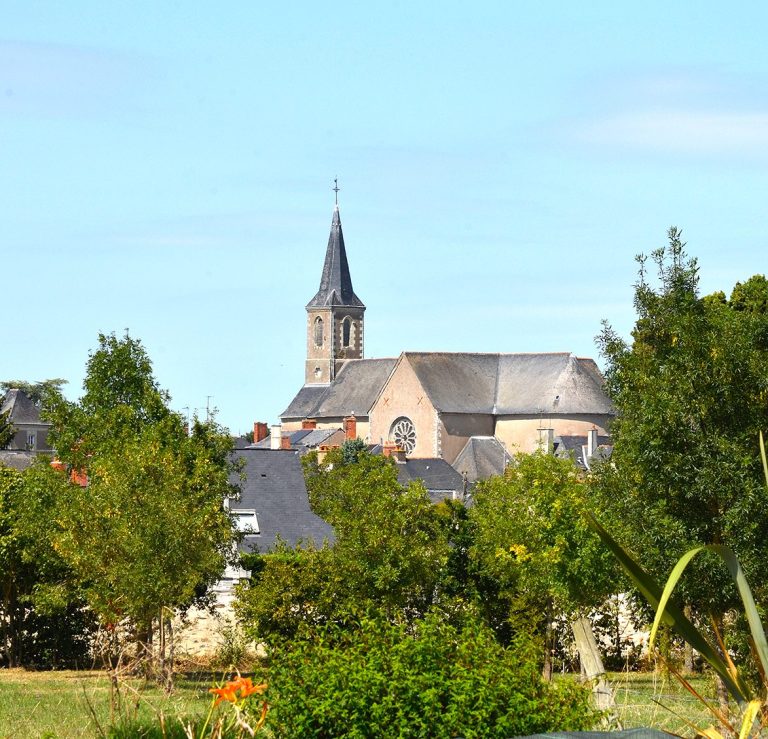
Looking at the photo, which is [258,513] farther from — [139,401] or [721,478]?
[721,478]

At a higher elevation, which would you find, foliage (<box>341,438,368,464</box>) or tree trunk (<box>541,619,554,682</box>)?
foliage (<box>341,438,368,464</box>)

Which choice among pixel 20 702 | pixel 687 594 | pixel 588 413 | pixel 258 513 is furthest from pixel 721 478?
pixel 588 413

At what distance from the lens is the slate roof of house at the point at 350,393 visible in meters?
118

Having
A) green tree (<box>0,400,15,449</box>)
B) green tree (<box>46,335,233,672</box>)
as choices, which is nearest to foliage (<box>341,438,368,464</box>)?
green tree (<box>0,400,15,449</box>)

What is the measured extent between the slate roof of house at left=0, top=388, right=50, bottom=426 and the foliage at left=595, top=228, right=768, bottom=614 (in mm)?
104951

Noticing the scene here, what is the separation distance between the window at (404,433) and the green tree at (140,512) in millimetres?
73888

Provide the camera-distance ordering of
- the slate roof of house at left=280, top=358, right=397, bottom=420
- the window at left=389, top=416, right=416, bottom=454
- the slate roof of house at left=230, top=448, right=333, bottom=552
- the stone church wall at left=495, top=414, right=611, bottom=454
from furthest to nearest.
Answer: the slate roof of house at left=280, top=358, right=397, bottom=420
the window at left=389, top=416, right=416, bottom=454
the stone church wall at left=495, top=414, right=611, bottom=454
the slate roof of house at left=230, top=448, right=333, bottom=552

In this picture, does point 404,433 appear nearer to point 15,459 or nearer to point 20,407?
point 20,407

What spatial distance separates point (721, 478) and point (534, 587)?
10290 millimetres

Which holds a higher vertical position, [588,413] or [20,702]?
[588,413]

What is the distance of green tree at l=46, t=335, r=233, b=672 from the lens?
23.8 meters

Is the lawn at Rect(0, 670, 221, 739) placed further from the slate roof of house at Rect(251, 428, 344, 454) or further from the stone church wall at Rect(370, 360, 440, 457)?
the slate roof of house at Rect(251, 428, 344, 454)

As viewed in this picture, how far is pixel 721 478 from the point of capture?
595 inches

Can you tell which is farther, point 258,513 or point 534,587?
point 258,513
